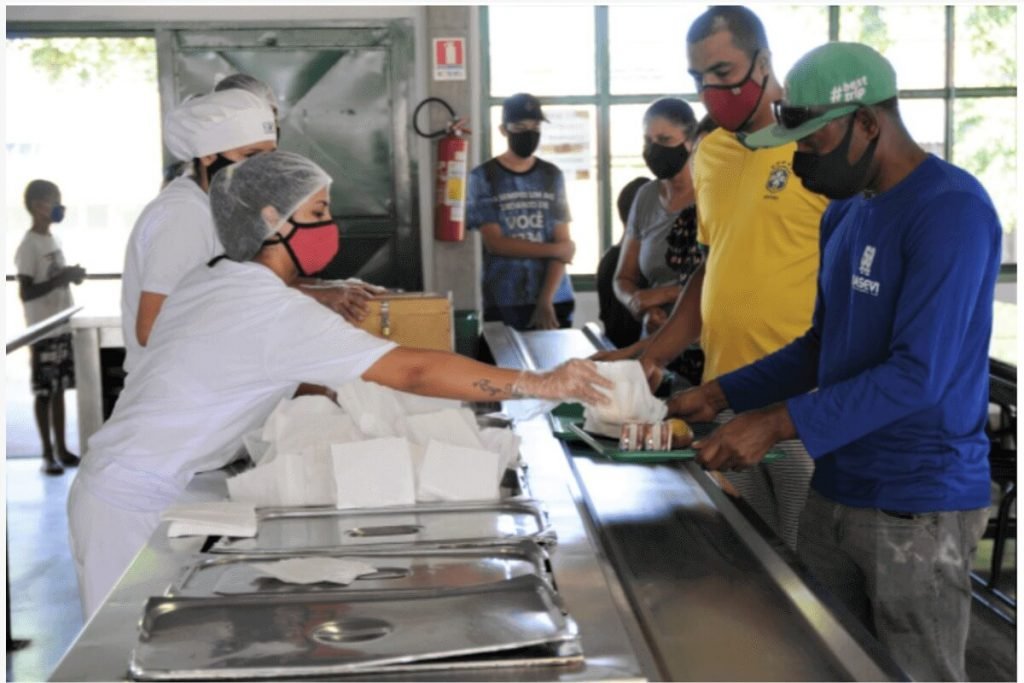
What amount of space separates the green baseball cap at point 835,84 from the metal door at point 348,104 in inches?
197

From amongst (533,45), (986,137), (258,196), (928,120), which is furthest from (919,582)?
(986,137)

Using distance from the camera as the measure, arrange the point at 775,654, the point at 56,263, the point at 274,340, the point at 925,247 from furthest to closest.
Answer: the point at 56,263 → the point at 274,340 → the point at 925,247 → the point at 775,654

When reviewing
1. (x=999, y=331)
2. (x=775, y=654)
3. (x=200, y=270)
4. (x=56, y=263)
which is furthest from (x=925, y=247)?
(x=56, y=263)

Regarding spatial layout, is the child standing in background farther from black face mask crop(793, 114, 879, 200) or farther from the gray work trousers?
the gray work trousers

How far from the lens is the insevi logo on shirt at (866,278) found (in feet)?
7.25

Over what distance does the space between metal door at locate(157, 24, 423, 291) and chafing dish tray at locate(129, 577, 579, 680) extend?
562cm

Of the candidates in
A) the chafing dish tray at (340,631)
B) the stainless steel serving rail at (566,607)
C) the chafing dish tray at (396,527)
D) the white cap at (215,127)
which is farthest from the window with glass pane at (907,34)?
the chafing dish tray at (340,631)

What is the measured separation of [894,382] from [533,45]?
232 inches

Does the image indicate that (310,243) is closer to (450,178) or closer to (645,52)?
(450,178)

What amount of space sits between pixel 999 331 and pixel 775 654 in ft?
12.4

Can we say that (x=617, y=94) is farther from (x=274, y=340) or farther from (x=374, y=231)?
(x=274, y=340)

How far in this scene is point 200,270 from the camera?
240 centimetres

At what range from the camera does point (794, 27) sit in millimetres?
7715

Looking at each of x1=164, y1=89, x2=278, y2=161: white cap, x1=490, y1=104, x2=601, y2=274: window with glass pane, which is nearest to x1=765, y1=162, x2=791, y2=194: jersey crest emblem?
x1=164, y1=89, x2=278, y2=161: white cap
